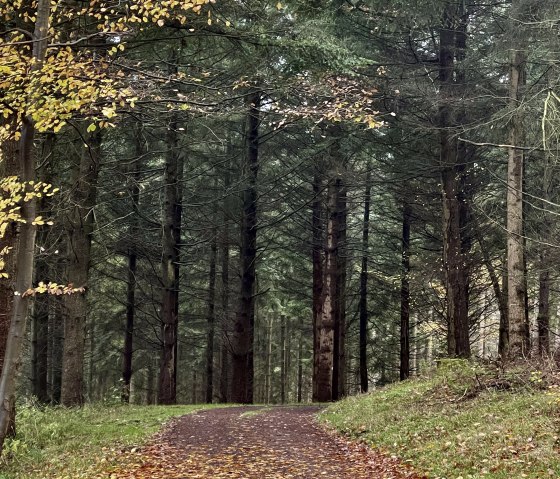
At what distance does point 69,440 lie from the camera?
8867 mm

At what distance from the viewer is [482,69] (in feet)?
48.5

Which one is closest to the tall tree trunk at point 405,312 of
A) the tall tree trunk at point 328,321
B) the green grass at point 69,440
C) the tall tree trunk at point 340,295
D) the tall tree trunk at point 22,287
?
the tall tree trunk at point 340,295

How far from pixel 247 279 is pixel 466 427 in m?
12.4

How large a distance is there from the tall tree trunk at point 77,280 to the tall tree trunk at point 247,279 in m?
7.11

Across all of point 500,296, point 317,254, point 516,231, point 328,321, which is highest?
point 317,254

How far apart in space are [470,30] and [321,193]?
7.93 metres

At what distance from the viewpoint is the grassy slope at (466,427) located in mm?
6133

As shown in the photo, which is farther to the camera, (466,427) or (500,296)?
(500,296)

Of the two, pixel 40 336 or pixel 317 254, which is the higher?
pixel 317 254

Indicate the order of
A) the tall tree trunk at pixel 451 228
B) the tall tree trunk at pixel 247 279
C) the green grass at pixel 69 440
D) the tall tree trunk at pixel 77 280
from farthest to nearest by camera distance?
1. the tall tree trunk at pixel 247 279
2. the tall tree trunk at pixel 451 228
3. the tall tree trunk at pixel 77 280
4. the green grass at pixel 69 440

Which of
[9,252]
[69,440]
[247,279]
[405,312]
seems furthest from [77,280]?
[405,312]

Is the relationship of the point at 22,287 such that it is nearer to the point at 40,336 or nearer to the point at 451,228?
the point at 451,228

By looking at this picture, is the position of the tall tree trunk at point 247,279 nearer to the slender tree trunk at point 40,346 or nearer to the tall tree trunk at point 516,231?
the slender tree trunk at point 40,346

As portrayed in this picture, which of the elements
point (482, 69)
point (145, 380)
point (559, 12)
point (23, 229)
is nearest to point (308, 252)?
point (482, 69)
